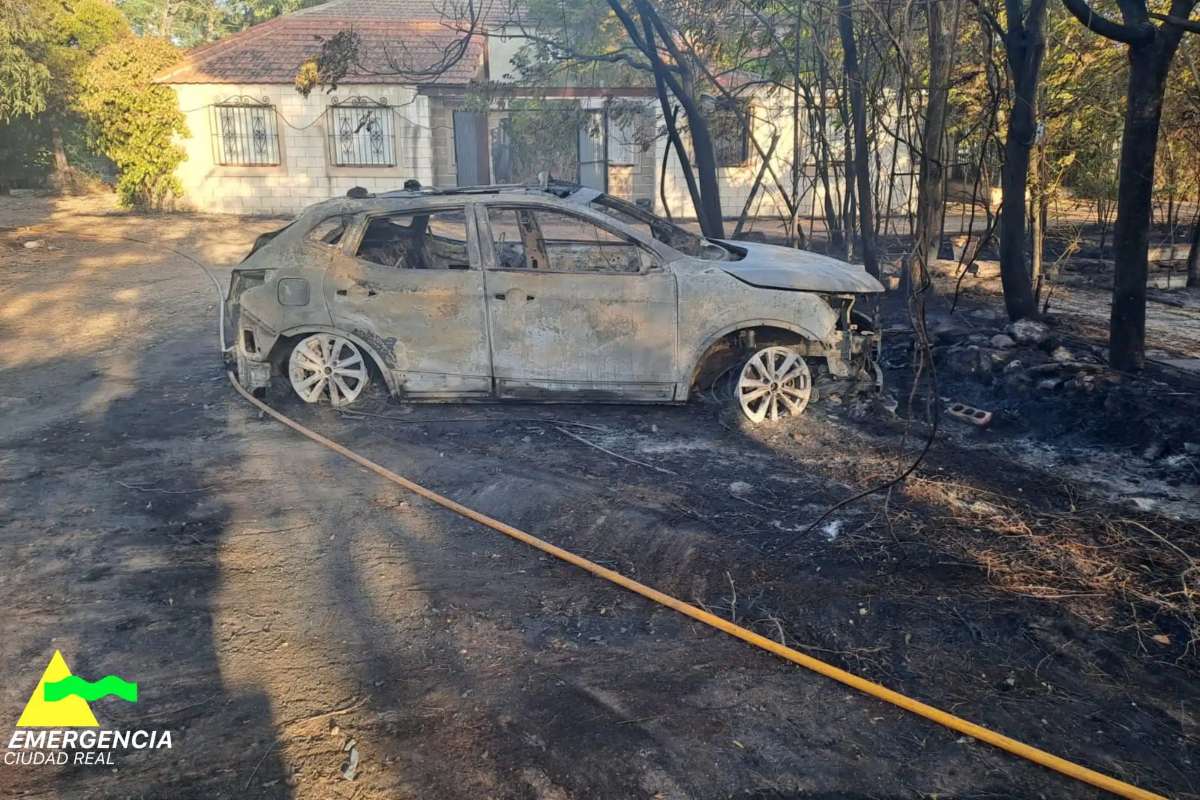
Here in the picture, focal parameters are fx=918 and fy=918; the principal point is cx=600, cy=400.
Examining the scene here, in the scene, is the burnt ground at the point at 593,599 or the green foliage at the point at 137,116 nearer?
the burnt ground at the point at 593,599

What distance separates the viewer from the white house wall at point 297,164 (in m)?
20.5

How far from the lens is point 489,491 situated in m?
5.79

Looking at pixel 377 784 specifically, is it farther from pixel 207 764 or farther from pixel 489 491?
pixel 489 491

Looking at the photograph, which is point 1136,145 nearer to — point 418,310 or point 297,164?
point 418,310

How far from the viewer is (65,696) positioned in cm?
362

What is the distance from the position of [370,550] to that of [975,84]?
34.8ft

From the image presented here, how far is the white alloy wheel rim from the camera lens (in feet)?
22.5

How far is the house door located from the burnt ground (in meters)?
15.4

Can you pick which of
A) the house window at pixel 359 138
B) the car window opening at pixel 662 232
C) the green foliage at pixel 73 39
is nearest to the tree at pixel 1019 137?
the car window opening at pixel 662 232

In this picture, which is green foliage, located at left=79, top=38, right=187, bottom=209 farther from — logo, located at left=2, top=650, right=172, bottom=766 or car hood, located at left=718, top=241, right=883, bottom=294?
logo, located at left=2, top=650, right=172, bottom=766

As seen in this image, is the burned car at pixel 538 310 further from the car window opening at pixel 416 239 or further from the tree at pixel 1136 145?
the tree at pixel 1136 145

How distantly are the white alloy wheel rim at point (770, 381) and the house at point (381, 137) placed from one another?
13412mm

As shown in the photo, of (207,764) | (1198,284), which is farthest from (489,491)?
(1198,284)

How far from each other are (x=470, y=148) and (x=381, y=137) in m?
2.19
